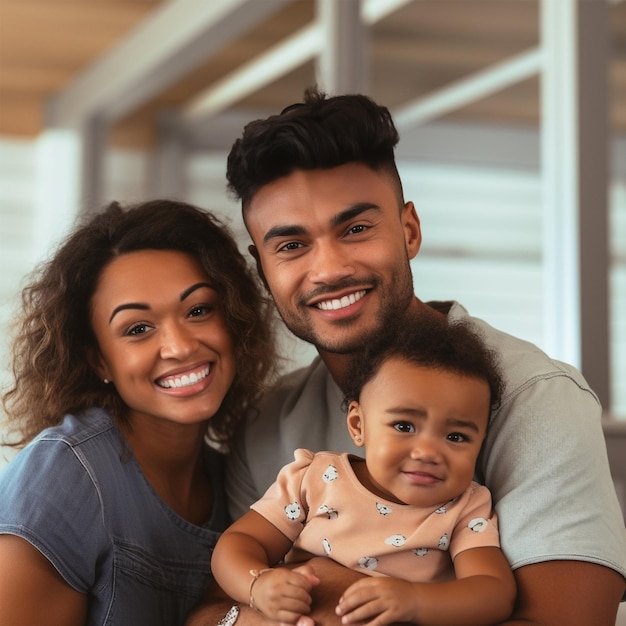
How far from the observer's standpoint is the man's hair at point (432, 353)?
5.09 ft

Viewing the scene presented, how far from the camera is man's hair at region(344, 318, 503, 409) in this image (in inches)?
61.1

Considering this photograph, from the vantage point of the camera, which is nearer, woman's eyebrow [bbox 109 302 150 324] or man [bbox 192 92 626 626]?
man [bbox 192 92 626 626]

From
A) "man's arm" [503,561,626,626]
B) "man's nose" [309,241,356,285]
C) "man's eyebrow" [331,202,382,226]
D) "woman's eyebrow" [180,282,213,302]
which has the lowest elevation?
"man's arm" [503,561,626,626]

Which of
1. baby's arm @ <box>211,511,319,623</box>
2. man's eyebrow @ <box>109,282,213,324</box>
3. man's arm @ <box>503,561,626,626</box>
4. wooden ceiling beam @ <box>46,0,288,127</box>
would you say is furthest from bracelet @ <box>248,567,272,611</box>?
wooden ceiling beam @ <box>46,0,288,127</box>

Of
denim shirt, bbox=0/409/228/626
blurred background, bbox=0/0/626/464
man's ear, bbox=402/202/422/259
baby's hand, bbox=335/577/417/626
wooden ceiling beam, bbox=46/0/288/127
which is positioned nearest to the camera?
baby's hand, bbox=335/577/417/626

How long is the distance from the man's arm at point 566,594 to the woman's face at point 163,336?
0.65m

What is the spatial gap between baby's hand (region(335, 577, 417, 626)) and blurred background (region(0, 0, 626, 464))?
101 cm

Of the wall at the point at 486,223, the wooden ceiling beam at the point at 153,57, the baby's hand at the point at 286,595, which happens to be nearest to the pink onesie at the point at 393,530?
the baby's hand at the point at 286,595

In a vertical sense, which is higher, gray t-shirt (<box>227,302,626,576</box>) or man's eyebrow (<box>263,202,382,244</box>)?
man's eyebrow (<box>263,202,382,244</box>)

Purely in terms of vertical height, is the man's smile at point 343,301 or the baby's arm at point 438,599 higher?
the man's smile at point 343,301

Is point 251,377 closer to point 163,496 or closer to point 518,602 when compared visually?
point 163,496

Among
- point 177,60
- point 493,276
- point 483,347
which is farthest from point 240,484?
point 177,60

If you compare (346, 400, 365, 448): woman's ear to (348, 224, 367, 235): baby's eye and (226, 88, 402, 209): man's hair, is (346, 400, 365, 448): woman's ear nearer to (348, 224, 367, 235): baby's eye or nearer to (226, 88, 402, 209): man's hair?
(348, 224, 367, 235): baby's eye

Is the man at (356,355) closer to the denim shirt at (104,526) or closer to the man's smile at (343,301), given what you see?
the man's smile at (343,301)
